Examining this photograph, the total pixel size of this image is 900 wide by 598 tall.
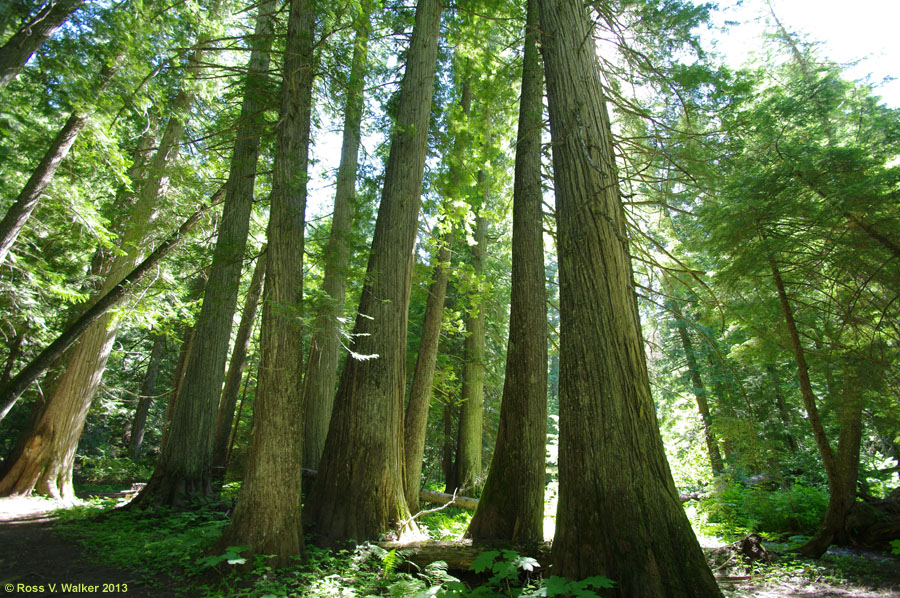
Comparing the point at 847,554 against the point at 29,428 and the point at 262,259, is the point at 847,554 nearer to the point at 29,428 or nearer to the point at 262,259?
the point at 262,259

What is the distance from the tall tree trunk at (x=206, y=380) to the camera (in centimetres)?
663

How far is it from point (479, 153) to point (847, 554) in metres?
8.18

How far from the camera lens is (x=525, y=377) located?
557 cm

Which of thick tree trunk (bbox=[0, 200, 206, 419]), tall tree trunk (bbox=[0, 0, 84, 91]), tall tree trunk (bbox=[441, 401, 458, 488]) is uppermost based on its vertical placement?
tall tree trunk (bbox=[0, 0, 84, 91])

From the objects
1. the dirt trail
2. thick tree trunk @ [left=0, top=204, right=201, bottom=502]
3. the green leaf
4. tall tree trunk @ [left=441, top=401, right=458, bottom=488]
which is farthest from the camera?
tall tree trunk @ [left=441, top=401, right=458, bottom=488]

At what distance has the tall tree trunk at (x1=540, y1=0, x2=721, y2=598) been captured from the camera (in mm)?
3174

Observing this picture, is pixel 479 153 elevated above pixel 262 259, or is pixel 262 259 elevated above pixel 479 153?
pixel 479 153

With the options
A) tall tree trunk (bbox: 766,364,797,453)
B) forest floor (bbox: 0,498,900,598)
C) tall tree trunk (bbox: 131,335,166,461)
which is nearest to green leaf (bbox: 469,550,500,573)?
forest floor (bbox: 0,498,900,598)

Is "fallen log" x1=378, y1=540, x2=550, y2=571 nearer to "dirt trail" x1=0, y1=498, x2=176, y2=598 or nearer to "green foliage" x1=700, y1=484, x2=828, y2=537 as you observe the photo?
"dirt trail" x1=0, y1=498, x2=176, y2=598

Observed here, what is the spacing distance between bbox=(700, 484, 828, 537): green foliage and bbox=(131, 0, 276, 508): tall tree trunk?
8988mm

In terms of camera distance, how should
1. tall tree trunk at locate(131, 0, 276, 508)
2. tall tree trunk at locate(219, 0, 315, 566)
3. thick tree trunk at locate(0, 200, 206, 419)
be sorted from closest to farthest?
tall tree trunk at locate(219, 0, 315, 566), thick tree trunk at locate(0, 200, 206, 419), tall tree trunk at locate(131, 0, 276, 508)

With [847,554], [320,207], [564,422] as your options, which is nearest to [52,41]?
[320,207]

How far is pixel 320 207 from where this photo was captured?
39.6 ft

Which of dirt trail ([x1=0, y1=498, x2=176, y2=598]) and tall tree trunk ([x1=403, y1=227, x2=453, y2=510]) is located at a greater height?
tall tree trunk ([x1=403, y1=227, x2=453, y2=510])
